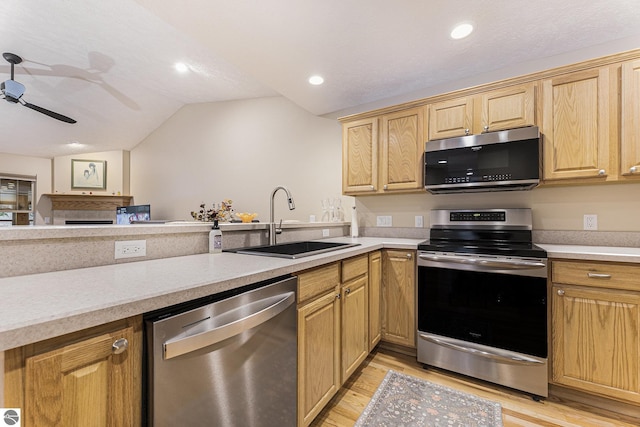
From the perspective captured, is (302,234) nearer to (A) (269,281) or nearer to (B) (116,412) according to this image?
(A) (269,281)

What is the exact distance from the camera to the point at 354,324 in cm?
182

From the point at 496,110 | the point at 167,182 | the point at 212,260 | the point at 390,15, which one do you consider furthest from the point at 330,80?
the point at 167,182

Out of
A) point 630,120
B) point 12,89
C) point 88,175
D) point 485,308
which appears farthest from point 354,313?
point 88,175

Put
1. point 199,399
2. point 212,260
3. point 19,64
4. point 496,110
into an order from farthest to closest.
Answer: point 19,64 → point 496,110 → point 212,260 → point 199,399

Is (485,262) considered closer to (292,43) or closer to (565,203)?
(565,203)

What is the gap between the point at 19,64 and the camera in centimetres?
337

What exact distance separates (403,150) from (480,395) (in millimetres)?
1912

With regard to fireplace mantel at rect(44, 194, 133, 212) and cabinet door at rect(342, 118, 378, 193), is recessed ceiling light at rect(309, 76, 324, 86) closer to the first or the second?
cabinet door at rect(342, 118, 378, 193)

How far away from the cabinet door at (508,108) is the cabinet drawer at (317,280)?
1.66 m

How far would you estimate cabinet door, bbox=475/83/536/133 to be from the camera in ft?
6.55

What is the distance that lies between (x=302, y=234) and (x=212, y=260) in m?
1.05

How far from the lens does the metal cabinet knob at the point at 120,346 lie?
0.68 metres

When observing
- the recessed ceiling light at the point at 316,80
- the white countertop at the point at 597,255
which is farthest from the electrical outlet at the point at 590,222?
the recessed ceiling light at the point at 316,80

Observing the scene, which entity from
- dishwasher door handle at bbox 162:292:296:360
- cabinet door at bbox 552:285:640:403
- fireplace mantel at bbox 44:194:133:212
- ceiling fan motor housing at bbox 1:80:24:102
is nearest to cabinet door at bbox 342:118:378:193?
cabinet door at bbox 552:285:640:403
